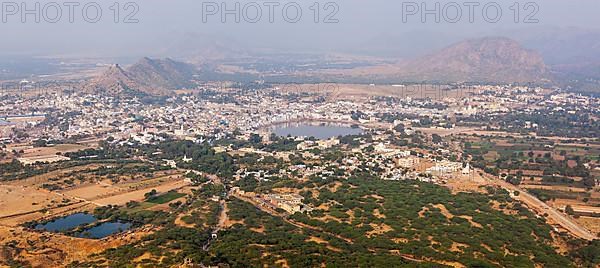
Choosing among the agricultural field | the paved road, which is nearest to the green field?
the paved road

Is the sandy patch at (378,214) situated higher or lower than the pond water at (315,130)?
lower

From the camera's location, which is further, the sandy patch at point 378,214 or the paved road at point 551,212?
the sandy patch at point 378,214

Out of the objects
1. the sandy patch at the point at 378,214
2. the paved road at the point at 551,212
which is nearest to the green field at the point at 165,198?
the sandy patch at the point at 378,214

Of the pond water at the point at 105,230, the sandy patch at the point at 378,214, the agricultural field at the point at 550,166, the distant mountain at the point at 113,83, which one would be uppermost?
the distant mountain at the point at 113,83

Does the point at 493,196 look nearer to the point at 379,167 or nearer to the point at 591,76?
the point at 379,167

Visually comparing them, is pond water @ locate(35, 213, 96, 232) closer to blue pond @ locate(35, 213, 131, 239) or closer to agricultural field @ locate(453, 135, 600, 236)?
blue pond @ locate(35, 213, 131, 239)

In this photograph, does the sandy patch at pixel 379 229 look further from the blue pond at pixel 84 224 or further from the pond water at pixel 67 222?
the pond water at pixel 67 222

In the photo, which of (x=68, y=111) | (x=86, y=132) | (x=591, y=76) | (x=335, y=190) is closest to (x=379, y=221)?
(x=335, y=190)
